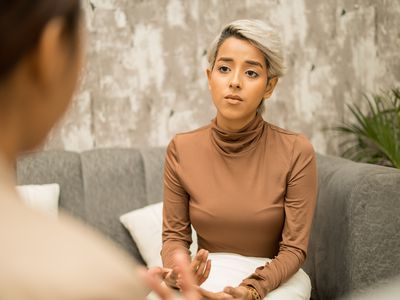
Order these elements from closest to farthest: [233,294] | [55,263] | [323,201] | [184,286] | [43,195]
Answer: [55,263] < [184,286] < [233,294] < [323,201] < [43,195]

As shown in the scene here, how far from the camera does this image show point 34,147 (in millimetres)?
458

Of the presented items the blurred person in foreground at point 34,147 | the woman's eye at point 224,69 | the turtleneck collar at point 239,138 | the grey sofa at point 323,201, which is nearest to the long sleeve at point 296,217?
the turtleneck collar at point 239,138

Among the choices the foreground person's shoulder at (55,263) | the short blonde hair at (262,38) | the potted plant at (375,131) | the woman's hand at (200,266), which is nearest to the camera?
→ the foreground person's shoulder at (55,263)

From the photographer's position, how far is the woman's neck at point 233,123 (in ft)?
7.16

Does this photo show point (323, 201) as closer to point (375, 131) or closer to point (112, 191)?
point (375, 131)

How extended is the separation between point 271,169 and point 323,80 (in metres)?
1.39

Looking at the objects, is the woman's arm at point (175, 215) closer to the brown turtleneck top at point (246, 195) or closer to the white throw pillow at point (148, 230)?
the brown turtleneck top at point (246, 195)

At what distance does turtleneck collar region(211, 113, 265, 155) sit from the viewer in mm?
2194

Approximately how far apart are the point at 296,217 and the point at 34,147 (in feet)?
5.61

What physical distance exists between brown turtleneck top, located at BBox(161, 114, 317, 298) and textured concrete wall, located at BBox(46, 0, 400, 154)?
1.03 m

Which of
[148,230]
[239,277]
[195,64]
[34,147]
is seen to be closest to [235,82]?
[239,277]

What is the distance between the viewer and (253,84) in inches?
85.5

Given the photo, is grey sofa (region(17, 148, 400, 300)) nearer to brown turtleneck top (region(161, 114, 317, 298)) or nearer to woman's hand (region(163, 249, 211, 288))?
brown turtleneck top (region(161, 114, 317, 298))

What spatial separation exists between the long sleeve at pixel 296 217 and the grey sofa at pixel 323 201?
0.84 ft
